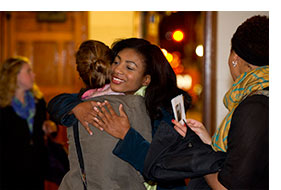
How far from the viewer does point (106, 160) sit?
51.0 inches

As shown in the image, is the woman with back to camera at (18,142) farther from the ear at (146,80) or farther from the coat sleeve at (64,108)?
the ear at (146,80)

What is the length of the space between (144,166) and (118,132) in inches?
6.7

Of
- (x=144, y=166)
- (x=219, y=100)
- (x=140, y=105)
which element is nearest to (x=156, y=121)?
(x=140, y=105)

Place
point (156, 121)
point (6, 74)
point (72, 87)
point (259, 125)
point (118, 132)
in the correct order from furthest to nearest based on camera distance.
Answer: point (72, 87)
point (6, 74)
point (156, 121)
point (118, 132)
point (259, 125)

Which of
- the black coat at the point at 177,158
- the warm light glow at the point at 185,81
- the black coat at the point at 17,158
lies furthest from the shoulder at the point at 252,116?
the warm light glow at the point at 185,81

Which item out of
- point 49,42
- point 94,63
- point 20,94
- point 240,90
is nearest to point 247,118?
point 240,90

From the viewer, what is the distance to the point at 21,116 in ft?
9.30

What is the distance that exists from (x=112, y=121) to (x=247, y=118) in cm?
51

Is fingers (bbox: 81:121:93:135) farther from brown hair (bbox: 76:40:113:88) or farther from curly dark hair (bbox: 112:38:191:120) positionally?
curly dark hair (bbox: 112:38:191:120)

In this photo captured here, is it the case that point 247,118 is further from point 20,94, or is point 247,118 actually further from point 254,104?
A: point 20,94

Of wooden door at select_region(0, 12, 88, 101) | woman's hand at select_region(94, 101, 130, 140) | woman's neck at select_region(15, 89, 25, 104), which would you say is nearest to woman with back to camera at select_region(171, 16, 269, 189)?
woman's hand at select_region(94, 101, 130, 140)

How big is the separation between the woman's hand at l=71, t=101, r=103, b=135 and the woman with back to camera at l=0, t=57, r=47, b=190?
160 centimetres

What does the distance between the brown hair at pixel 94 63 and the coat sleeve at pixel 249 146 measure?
60 cm
